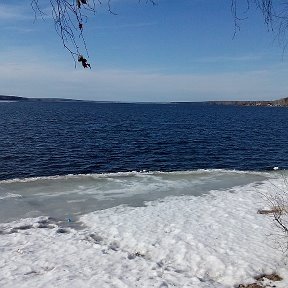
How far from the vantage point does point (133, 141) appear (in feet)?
124

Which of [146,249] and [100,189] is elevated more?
[146,249]

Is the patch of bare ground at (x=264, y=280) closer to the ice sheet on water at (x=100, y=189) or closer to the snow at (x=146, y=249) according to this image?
the snow at (x=146, y=249)

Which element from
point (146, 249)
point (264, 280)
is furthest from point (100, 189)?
point (264, 280)

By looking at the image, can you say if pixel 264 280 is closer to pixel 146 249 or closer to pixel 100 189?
pixel 146 249

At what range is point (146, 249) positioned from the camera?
967 cm

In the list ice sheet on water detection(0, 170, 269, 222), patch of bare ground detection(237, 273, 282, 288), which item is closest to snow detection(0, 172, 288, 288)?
patch of bare ground detection(237, 273, 282, 288)

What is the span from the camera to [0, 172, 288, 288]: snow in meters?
8.09

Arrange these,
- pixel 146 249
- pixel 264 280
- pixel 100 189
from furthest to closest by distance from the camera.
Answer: pixel 100 189 → pixel 146 249 → pixel 264 280

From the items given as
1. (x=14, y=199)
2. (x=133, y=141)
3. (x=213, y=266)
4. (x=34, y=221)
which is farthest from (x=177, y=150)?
(x=213, y=266)

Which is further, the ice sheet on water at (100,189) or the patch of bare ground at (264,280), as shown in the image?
the ice sheet on water at (100,189)

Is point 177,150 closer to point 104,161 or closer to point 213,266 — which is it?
point 104,161

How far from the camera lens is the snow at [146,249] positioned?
8094mm

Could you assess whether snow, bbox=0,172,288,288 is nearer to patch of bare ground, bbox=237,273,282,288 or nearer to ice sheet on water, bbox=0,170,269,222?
patch of bare ground, bbox=237,273,282,288

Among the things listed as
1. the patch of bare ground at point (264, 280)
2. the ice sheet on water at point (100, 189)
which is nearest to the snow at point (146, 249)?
the patch of bare ground at point (264, 280)
